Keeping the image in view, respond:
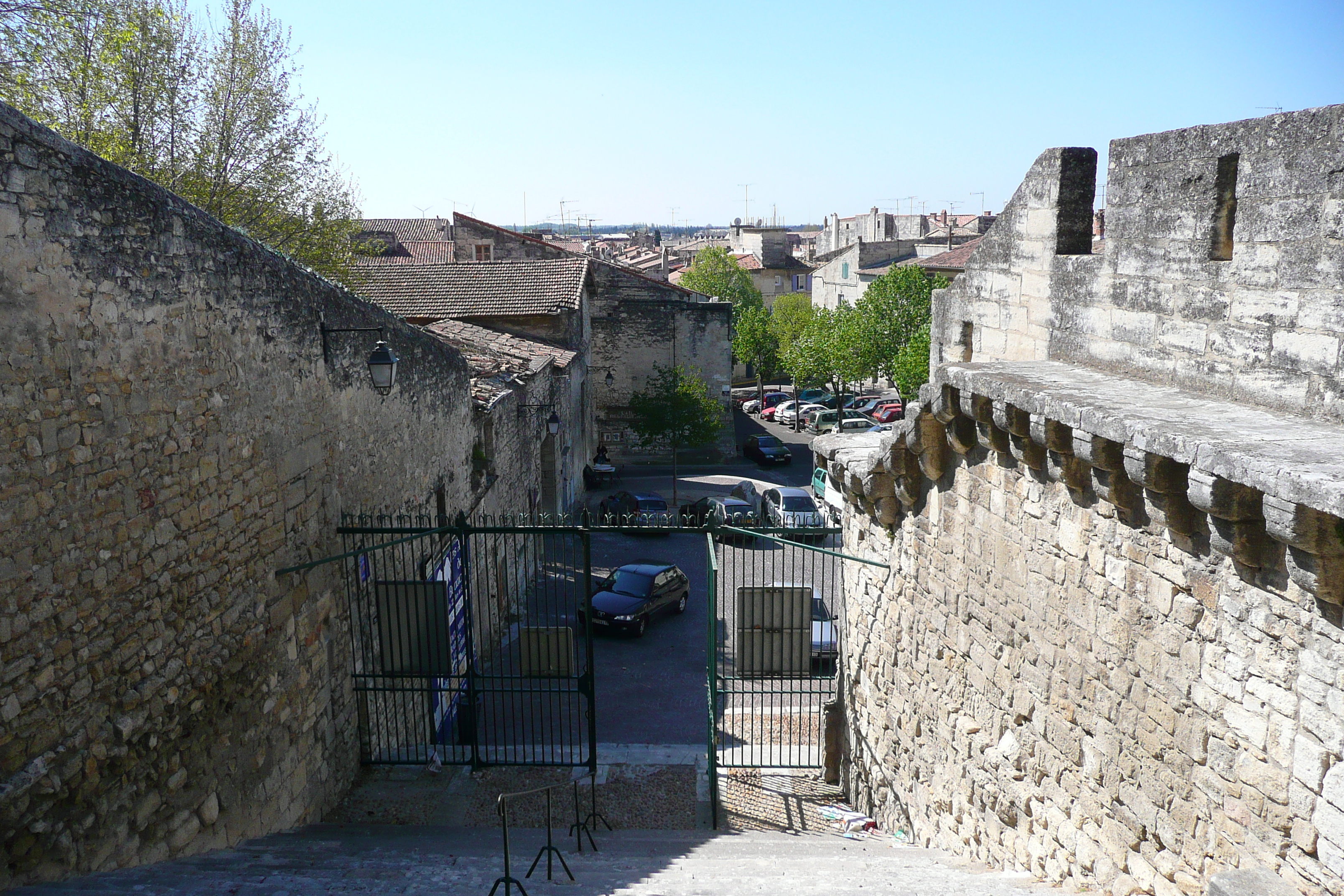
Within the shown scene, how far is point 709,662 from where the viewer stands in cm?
838

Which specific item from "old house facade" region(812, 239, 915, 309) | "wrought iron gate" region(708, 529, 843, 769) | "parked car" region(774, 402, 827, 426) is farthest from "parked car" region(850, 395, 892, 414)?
"wrought iron gate" region(708, 529, 843, 769)

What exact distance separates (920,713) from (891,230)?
5868cm

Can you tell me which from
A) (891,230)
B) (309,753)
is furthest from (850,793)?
(891,230)

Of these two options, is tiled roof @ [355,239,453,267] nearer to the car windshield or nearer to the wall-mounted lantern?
the car windshield

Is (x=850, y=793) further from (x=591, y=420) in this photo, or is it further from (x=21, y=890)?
(x=591, y=420)

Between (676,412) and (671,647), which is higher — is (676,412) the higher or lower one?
the higher one

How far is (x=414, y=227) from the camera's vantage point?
4694cm

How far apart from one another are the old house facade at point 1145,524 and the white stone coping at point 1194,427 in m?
0.02

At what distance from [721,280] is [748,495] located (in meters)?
28.5

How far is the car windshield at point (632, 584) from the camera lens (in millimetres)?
14641

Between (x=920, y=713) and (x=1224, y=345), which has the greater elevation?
(x=1224, y=345)

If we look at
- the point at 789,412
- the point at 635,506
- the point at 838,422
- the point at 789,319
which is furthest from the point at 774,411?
the point at 635,506

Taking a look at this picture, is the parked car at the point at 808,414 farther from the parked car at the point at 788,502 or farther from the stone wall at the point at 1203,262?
the stone wall at the point at 1203,262

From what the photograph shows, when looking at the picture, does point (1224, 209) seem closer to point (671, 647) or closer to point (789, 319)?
point (671, 647)
